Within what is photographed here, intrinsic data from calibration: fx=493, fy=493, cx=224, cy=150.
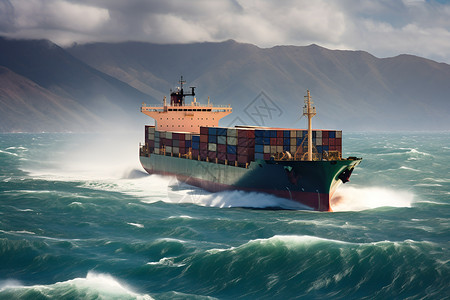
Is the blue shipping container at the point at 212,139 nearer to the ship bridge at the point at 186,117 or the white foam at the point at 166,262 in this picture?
the ship bridge at the point at 186,117

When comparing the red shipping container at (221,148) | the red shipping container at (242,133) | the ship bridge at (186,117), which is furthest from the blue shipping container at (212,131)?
the ship bridge at (186,117)

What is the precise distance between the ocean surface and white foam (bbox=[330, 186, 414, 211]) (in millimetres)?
136

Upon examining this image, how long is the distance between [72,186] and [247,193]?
23.0 m

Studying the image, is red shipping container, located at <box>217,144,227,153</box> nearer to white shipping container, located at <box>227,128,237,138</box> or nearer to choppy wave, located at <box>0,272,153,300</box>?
white shipping container, located at <box>227,128,237,138</box>

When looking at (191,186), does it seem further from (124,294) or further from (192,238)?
(124,294)

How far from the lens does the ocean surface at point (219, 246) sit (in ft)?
77.4

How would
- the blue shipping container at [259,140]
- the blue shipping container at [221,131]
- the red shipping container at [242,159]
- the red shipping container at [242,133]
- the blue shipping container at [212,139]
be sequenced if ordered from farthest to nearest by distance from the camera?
1. the blue shipping container at [212,139]
2. the blue shipping container at [221,131]
3. the red shipping container at [242,133]
4. the red shipping container at [242,159]
5. the blue shipping container at [259,140]

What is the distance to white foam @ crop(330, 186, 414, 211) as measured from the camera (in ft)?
146

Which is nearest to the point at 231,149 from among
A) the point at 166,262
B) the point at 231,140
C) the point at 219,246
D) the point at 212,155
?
the point at 231,140

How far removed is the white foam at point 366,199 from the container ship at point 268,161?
2498mm

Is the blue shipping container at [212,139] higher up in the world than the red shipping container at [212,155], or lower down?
higher up

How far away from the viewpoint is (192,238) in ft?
104

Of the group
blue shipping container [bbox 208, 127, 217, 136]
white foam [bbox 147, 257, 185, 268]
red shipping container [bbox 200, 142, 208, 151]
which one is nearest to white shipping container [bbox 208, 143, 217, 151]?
red shipping container [bbox 200, 142, 208, 151]

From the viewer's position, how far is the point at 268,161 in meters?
43.1
